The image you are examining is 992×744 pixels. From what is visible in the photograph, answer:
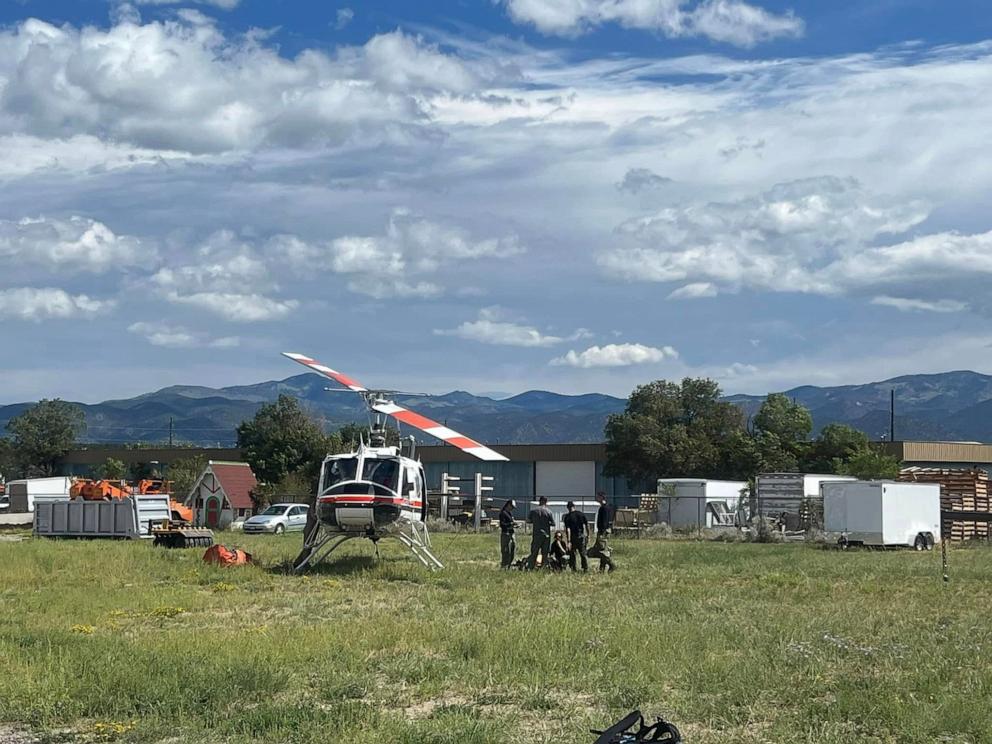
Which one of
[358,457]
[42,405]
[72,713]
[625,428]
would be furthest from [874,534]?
[42,405]

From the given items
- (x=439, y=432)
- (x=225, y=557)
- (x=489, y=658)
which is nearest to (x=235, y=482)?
(x=225, y=557)

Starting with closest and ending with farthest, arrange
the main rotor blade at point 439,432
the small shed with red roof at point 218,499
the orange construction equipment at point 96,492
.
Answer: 1. the main rotor blade at point 439,432
2. the orange construction equipment at point 96,492
3. the small shed with red roof at point 218,499

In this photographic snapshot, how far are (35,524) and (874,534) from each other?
28.1 meters

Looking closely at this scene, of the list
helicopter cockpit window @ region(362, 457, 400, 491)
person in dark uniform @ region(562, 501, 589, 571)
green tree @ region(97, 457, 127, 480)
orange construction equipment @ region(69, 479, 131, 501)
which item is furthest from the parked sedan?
green tree @ region(97, 457, 127, 480)

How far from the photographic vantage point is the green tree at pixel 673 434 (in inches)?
2736

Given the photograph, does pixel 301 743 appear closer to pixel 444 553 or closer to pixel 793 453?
pixel 444 553

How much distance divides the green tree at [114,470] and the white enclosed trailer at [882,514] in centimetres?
6457

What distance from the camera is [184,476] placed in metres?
68.4

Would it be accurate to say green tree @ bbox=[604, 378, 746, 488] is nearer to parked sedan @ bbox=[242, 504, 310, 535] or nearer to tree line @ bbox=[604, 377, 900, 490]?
tree line @ bbox=[604, 377, 900, 490]

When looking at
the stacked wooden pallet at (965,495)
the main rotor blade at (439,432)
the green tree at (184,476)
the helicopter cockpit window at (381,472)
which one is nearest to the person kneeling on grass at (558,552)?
the main rotor blade at (439,432)

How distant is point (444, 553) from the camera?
3139 centimetres

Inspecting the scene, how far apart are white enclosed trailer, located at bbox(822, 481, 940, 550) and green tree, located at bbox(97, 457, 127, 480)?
6457 cm

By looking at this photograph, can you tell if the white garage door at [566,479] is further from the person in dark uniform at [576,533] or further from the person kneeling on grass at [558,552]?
the person in dark uniform at [576,533]

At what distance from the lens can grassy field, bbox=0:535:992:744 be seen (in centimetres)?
943
